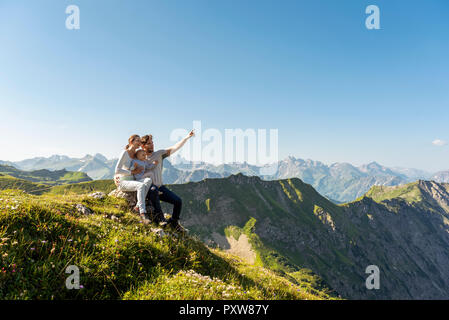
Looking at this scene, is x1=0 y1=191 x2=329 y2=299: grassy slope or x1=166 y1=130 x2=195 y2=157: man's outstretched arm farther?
x1=166 y1=130 x2=195 y2=157: man's outstretched arm

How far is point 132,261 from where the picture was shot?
5.95 meters

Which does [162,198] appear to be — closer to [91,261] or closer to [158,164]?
[158,164]

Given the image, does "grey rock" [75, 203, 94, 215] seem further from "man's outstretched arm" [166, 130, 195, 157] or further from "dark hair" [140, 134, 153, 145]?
"man's outstretched arm" [166, 130, 195, 157]

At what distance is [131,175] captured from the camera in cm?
1011

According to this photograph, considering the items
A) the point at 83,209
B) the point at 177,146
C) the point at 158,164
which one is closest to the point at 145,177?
the point at 158,164

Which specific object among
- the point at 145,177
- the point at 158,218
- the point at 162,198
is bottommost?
the point at 158,218

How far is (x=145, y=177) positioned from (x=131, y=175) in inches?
25.5

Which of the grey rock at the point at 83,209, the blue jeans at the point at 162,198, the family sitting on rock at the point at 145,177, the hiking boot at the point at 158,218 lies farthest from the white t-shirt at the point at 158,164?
the grey rock at the point at 83,209

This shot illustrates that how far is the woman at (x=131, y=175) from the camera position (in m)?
9.34

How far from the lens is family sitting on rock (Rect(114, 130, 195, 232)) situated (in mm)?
9611

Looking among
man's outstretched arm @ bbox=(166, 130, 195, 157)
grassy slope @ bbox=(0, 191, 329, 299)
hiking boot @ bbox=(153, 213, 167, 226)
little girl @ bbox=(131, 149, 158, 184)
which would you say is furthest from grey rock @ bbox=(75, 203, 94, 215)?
man's outstretched arm @ bbox=(166, 130, 195, 157)

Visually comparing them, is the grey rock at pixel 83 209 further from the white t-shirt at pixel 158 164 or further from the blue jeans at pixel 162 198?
the white t-shirt at pixel 158 164

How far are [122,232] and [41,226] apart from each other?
2124 mm
